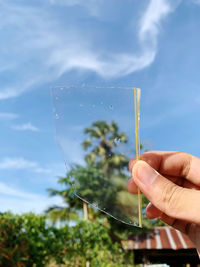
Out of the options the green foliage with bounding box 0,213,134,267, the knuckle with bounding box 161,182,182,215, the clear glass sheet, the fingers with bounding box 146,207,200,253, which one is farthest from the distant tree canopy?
the green foliage with bounding box 0,213,134,267

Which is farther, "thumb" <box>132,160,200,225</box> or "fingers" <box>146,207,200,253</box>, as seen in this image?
"fingers" <box>146,207,200,253</box>

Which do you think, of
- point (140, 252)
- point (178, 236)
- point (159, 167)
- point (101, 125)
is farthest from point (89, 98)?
point (140, 252)

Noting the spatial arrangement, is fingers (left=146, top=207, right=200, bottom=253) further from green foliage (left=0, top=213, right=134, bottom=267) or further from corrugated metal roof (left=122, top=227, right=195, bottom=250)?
corrugated metal roof (left=122, top=227, right=195, bottom=250)

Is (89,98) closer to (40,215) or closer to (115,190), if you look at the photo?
(115,190)

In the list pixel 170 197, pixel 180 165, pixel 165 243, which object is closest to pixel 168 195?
pixel 170 197

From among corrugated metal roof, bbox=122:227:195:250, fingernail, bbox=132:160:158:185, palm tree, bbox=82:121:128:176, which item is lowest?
fingernail, bbox=132:160:158:185

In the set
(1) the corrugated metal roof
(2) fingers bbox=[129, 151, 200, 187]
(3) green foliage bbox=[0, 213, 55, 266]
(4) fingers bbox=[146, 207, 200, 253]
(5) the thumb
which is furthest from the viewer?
(1) the corrugated metal roof

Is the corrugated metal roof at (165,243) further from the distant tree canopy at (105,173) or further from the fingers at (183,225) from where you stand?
the distant tree canopy at (105,173)

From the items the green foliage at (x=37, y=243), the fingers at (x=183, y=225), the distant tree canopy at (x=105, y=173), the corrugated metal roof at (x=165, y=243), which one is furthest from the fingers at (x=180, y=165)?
the corrugated metal roof at (x=165, y=243)
